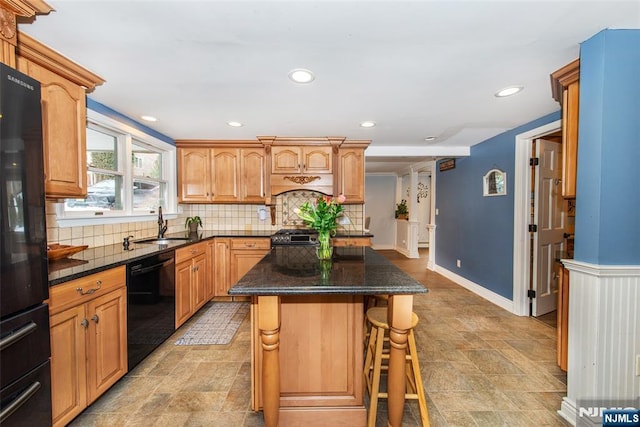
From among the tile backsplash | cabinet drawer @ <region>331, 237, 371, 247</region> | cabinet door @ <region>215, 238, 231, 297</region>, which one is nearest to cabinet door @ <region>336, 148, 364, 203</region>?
the tile backsplash

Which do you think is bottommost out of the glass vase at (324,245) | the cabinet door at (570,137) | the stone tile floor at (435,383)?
the stone tile floor at (435,383)

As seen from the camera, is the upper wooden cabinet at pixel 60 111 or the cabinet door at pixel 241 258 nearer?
the upper wooden cabinet at pixel 60 111

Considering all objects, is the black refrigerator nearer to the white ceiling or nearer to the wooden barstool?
the white ceiling

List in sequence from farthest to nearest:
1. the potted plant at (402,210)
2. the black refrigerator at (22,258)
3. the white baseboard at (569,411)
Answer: the potted plant at (402,210)
the white baseboard at (569,411)
the black refrigerator at (22,258)

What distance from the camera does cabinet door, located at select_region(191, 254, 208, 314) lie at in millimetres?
2934

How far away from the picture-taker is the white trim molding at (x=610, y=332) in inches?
55.1

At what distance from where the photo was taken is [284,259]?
6.28ft

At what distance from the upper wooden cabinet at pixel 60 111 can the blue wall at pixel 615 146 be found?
3021 mm

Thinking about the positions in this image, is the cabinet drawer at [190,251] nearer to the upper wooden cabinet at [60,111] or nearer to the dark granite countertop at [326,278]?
the upper wooden cabinet at [60,111]

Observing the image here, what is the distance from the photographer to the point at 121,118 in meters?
2.63

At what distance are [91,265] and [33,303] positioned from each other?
1.91 ft

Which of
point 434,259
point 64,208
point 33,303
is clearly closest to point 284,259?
point 33,303

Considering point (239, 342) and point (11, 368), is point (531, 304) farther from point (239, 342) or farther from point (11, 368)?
point (11, 368)

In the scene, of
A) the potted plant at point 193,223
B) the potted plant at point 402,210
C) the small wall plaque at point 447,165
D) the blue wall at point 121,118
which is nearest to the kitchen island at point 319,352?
the blue wall at point 121,118
